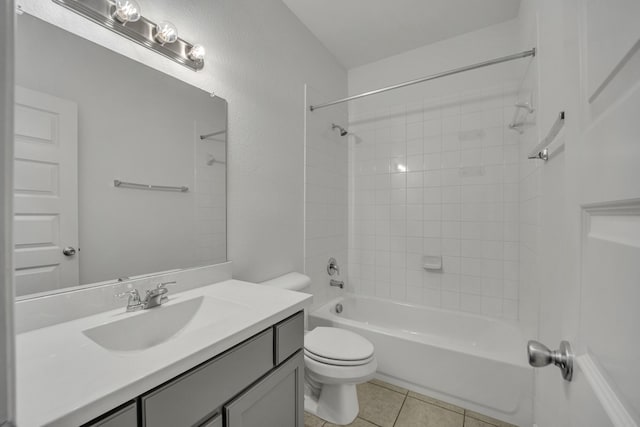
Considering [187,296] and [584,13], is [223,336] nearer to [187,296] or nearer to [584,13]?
[187,296]

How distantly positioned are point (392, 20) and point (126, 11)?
1.83 m

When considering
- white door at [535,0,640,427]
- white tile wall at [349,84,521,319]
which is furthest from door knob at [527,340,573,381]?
white tile wall at [349,84,521,319]

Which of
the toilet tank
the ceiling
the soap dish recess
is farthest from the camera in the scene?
the soap dish recess

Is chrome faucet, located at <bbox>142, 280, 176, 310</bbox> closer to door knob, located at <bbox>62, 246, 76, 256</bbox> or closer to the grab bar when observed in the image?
door knob, located at <bbox>62, 246, 76, 256</bbox>

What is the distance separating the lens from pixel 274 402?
96 cm

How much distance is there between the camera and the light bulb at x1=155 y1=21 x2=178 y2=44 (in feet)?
3.64

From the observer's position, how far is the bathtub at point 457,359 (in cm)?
148

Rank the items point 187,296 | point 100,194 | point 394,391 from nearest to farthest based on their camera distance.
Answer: point 100,194 < point 187,296 < point 394,391

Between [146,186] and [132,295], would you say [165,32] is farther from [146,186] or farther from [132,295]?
[132,295]

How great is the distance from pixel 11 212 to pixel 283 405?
41.1 inches

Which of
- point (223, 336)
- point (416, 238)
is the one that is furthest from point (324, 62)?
point (223, 336)

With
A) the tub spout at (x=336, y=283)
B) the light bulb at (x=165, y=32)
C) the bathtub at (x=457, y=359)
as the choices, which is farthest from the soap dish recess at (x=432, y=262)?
the light bulb at (x=165, y=32)

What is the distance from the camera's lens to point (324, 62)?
2.38m

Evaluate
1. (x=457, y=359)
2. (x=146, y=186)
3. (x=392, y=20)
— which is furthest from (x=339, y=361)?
(x=392, y=20)
